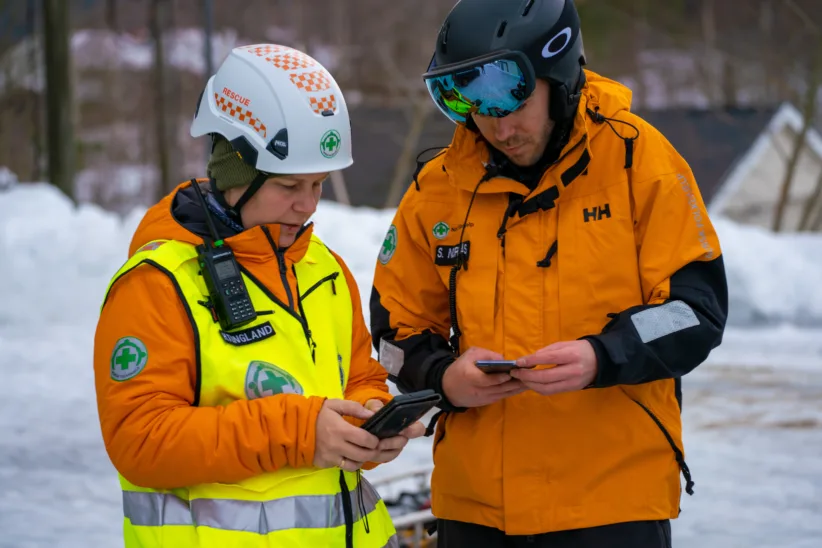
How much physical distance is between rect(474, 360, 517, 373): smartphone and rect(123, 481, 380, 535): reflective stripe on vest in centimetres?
49

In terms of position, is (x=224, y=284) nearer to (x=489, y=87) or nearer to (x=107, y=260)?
(x=489, y=87)

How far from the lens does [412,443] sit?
769 centimetres

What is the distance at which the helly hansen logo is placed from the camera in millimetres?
2584

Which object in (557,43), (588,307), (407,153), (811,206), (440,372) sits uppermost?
(557,43)

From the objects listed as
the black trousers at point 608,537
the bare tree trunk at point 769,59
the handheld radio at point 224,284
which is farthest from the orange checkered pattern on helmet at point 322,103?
the bare tree trunk at point 769,59

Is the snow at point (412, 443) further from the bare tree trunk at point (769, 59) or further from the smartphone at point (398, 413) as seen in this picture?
the bare tree trunk at point (769, 59)

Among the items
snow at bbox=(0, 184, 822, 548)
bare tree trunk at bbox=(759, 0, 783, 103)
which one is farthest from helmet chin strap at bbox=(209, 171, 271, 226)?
bare tree trunk at bbox=(759, 0, 783, 103)

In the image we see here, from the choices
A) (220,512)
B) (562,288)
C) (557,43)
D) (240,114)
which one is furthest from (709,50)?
(220,512)

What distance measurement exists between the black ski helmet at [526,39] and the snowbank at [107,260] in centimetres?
964

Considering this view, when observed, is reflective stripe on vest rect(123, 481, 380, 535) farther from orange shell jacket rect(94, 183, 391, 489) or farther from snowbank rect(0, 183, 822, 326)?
snowbank rect(0, 183, 822, 326)

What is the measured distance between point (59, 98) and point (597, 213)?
692 inches

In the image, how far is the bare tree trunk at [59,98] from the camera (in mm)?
18703

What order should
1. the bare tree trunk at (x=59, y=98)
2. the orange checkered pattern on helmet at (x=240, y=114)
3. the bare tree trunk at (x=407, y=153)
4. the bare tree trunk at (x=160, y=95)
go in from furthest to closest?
1. the bare tree trunk at (x=407, y=153)
2. the bare tree trunk at (x=160, y=95)
3. the bare tree trunk at (x=59, y=98)
4. the orange checkered pattern on helmet at (x=240, y=114)

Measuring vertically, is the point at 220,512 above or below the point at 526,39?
below
